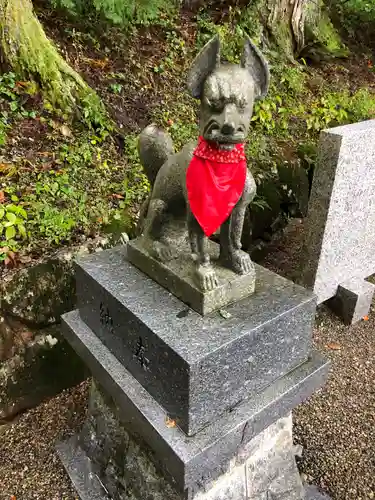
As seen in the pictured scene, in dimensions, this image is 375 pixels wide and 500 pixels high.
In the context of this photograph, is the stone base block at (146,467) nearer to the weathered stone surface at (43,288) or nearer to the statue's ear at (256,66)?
the weathered stone surface at (43,288)

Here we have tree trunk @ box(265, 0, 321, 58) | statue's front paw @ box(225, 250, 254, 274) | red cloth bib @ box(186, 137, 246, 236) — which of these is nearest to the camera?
red cloth bib @ box(186, 137, 246, 236)

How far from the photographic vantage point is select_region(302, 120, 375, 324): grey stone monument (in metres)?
3.81

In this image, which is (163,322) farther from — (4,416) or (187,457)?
(4,416)

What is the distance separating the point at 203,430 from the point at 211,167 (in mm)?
1171

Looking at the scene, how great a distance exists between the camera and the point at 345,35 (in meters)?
8.37

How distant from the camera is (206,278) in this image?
1910mm

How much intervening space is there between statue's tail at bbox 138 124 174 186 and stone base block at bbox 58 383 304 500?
58.3 inches

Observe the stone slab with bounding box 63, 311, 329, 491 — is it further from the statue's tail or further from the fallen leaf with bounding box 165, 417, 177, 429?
the statue's tail

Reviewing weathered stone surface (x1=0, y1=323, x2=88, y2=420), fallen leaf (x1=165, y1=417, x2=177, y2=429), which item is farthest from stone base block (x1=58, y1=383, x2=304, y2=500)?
weathered stone surface (x1=0, y1=323, x2=88, y2=420)

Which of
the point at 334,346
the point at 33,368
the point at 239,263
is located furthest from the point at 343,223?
the point at 33,368

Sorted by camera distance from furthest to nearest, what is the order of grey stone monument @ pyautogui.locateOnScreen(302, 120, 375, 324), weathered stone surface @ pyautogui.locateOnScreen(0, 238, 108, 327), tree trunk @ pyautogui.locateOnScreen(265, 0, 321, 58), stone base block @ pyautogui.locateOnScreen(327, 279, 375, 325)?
Answer: tree trunk @ pyautogui.locateOnScreen(265, 0, 321, 58) → stone base block @ pyautogui.locateOnScreen(327, 279, 375, 325) → grey stone monument @ pyautogui.locateOnScreen(302, 120, 375, 324) → weathered stone surface @ pyautogui.locateOnScreen(0, 238, 108, 327)

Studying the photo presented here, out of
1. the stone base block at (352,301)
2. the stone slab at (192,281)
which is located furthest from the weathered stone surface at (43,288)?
the stone base block at (352,301)

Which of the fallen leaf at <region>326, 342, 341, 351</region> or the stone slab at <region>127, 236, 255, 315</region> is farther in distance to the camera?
the fallen leaf at <region>326, 342, 341, 351</region>

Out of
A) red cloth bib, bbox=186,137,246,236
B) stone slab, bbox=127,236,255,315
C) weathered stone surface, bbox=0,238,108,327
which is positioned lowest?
weathered stone surface, bbox=0,238,108,327
